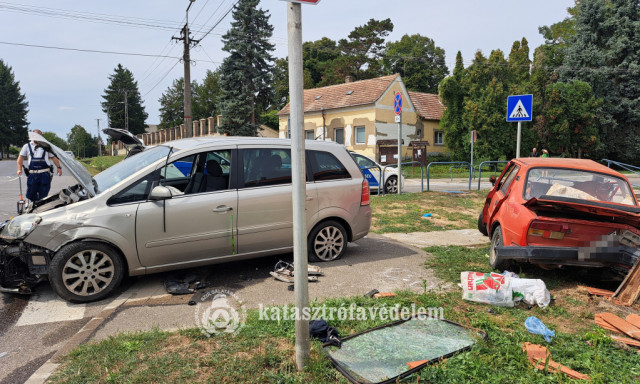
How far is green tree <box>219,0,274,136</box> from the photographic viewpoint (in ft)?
123

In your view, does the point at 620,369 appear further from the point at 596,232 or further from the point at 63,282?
the point at 63,282

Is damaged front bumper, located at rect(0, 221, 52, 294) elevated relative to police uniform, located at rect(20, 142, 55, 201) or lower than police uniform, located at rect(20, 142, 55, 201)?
lower

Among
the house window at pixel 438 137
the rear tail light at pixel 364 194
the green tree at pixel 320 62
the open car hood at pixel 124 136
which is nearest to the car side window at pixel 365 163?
the rear tail light at pixel 364 194

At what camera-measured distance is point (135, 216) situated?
197 inches

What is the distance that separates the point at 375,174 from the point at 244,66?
27.1m

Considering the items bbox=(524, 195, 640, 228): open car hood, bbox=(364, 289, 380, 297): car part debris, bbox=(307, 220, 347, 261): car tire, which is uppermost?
bbox=(524, 195, 640, 228): open car hood

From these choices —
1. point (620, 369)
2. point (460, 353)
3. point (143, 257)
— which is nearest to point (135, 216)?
point (143, 257)

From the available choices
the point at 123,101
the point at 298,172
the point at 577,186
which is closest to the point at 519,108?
the point at 577,186

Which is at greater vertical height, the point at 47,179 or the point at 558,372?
the point at 47,179

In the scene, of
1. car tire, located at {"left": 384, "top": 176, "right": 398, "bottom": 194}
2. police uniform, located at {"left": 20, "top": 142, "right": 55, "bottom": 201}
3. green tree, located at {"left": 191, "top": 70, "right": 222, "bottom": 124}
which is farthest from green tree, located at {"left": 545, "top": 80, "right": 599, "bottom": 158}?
green tree, located at {"left": 191, "top": 70, "right": 222, "bottom": 124}

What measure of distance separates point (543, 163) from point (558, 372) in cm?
383

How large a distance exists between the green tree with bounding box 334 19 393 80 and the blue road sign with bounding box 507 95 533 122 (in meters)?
51.9

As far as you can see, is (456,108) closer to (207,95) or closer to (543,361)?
(543,361)

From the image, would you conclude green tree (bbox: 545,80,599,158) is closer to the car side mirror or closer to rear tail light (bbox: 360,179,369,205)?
rear tail light (bbox: 360,179,369,205)
